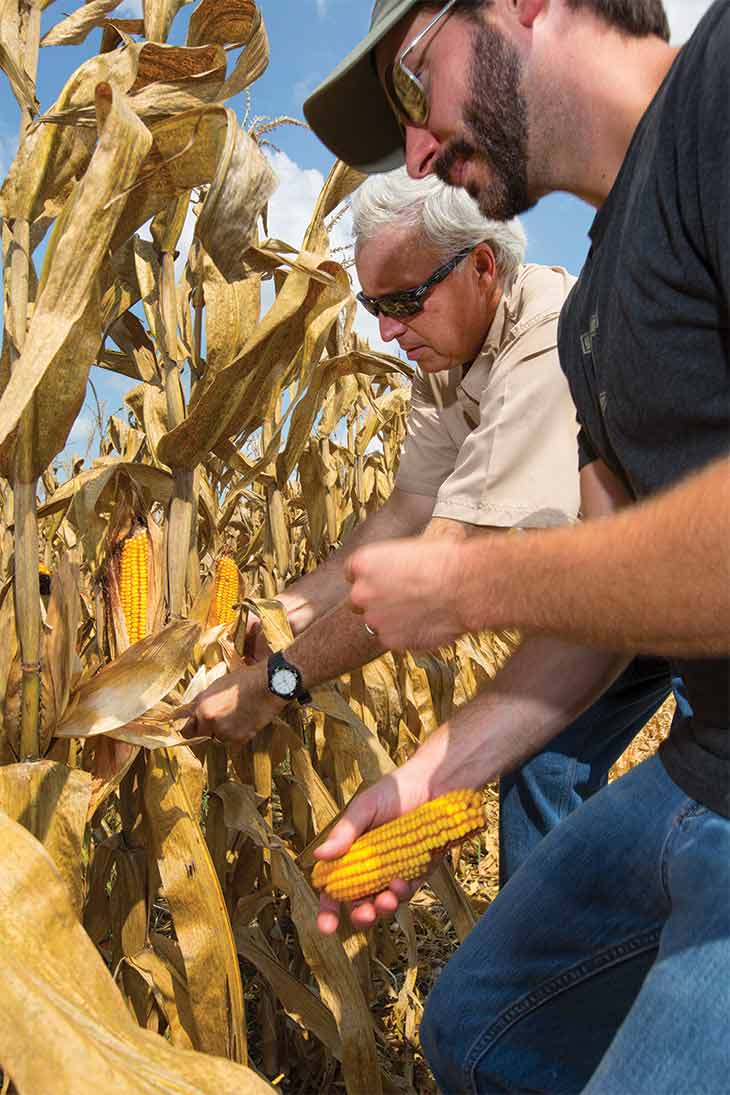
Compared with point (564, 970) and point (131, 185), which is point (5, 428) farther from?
point (564, 970)

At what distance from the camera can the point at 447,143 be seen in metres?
1.64

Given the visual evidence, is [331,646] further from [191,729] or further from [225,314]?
[225,314]

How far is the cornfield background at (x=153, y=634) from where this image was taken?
1000 millimetres

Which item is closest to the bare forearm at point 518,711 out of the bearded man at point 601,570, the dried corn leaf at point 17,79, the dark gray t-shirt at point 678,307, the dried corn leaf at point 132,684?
the bearded man at point 601,570

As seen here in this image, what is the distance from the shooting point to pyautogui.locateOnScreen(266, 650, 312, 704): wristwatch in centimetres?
182

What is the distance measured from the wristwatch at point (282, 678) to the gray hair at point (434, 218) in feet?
3.97

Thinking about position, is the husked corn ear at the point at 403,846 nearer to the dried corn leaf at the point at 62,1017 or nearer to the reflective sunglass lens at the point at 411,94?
the dried corn leaf at the point at 62,1017

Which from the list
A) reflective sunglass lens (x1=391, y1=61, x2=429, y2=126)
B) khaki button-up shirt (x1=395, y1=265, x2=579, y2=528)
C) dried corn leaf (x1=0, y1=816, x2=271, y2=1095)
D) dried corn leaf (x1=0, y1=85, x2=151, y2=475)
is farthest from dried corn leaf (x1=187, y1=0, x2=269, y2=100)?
dried corn leaf (x1=0, y1=816, x2=271, y2=1095)

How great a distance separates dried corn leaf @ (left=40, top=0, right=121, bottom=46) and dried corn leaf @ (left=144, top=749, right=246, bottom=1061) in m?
1.66

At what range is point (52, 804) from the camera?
1.33m

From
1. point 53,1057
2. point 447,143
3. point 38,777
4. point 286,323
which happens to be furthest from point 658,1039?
point 447,143

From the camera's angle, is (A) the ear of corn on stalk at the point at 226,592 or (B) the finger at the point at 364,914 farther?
(A) the ear of corn on stalk at the point at 226,592

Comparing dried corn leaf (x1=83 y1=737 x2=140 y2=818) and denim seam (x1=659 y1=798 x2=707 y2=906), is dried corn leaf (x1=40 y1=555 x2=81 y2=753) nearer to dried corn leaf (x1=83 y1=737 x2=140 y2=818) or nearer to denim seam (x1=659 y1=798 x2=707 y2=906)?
dried corn leaf (x1=83 y1=737 x2=140 y2=818)

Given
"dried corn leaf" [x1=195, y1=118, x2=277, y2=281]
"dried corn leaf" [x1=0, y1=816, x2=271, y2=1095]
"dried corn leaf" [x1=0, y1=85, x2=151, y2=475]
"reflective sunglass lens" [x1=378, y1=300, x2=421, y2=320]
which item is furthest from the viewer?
"reflective sunglass lens" [x1=378, y1=300, x2=421, y2=320]
